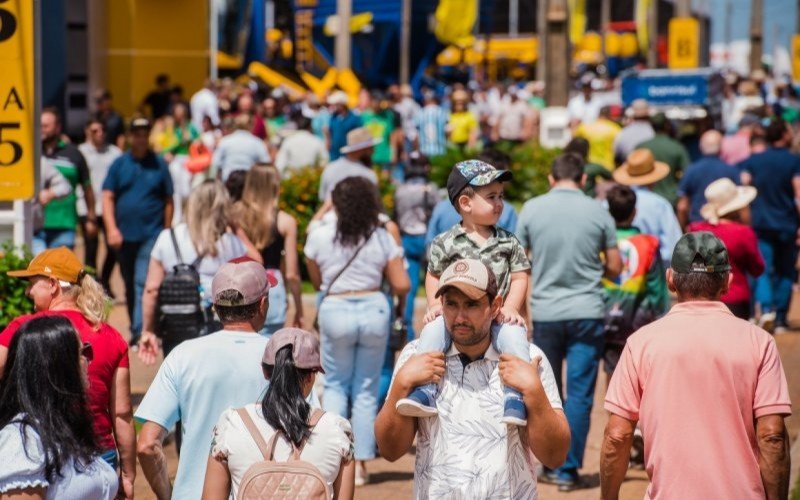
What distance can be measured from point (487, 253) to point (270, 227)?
300 centimetres

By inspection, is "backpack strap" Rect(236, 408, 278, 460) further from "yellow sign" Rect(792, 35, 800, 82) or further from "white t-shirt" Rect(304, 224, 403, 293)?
"yellow sign" Rect(792, 35, 800, 82)

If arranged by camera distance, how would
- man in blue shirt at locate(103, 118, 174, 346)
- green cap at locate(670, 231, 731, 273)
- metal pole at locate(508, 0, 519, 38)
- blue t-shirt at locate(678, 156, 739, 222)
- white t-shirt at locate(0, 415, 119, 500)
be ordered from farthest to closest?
metal pole at locate(508, 0, 519, 38) → blue t-shirt at locate(678, 156, 739, 222) → man in blue shirt at locate(103, 118, 174, 346) → green cap at locate(670, 231, 731, 273) → white t-shirt at locate(0, 415, 119, 500)

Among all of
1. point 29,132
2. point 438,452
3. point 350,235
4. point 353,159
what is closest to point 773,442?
point 438,452

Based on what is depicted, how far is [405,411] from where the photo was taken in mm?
4688

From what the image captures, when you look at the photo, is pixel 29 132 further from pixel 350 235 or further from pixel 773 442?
pixel 773 442

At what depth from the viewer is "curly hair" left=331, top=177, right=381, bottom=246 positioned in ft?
28.3

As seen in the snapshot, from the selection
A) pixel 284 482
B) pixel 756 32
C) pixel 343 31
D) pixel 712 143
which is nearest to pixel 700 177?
pixel 712 143

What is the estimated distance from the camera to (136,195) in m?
11.9

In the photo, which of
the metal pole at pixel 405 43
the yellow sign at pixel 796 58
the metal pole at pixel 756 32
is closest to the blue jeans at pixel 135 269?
the yellow sign at pixel 796 58

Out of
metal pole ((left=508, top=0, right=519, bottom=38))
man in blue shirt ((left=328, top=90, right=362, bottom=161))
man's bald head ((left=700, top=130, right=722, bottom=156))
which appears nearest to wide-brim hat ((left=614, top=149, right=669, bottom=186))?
man's bald head ((left=700, top=130, right=722, bottom=156))

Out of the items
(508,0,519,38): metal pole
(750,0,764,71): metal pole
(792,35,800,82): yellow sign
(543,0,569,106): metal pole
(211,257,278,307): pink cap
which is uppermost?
(508,0,519,38): metal pole

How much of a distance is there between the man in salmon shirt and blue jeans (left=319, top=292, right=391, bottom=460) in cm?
361

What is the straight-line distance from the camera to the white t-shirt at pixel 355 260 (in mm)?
8664

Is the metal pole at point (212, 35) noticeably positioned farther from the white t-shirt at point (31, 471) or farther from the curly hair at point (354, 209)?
the white t-shirt at point (31, 471)
